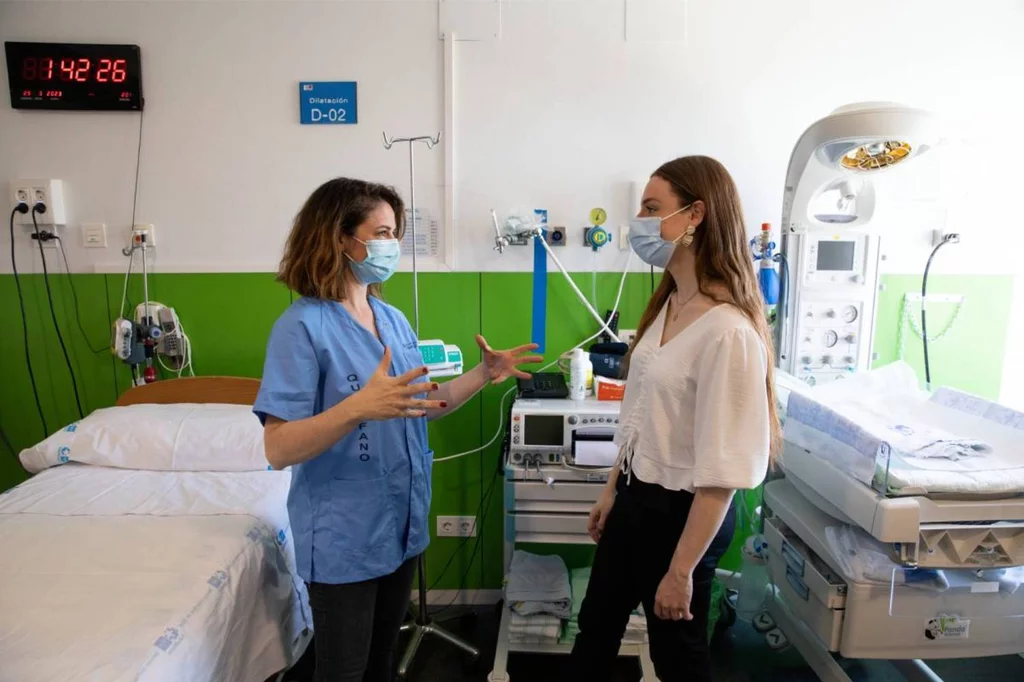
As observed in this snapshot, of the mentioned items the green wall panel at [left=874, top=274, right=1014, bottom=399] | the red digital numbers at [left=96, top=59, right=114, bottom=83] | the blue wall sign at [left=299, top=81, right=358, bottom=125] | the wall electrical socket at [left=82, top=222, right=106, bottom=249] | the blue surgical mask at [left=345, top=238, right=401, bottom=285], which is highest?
the red digital numbers at [left=96, top=59, right=114, bottom=83]

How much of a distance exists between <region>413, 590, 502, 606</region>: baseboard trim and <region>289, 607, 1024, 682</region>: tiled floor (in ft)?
1.02

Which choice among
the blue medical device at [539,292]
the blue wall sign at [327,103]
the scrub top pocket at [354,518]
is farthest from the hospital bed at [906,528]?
the blue wall sign at [327,103]

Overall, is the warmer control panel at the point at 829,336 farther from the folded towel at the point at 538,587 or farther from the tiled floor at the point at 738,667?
the folded towel at the point at 538,587

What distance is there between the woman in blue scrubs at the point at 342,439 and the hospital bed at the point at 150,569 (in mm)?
309

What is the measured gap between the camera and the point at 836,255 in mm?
1991

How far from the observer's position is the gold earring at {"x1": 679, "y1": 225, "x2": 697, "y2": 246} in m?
1.19

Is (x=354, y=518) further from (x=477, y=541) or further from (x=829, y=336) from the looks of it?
(x=829, y=336)

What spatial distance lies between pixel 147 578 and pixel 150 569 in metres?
0.05

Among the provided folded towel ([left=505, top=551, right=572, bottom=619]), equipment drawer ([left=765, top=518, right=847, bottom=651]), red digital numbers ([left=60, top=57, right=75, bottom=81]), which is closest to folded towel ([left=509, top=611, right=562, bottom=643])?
folded towel ([left=505, top=551, right=572, bottom=619])

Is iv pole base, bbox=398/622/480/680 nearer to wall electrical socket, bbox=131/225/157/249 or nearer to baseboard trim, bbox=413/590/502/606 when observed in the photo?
baseboard trim, bbox=413/590/502/606

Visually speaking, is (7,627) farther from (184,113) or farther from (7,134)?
(7,134)

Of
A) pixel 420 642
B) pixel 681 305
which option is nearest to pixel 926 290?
pixel 681 305

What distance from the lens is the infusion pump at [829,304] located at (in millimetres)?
1983

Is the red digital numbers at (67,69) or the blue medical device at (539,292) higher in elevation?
the red digital numbers at (67,69)
